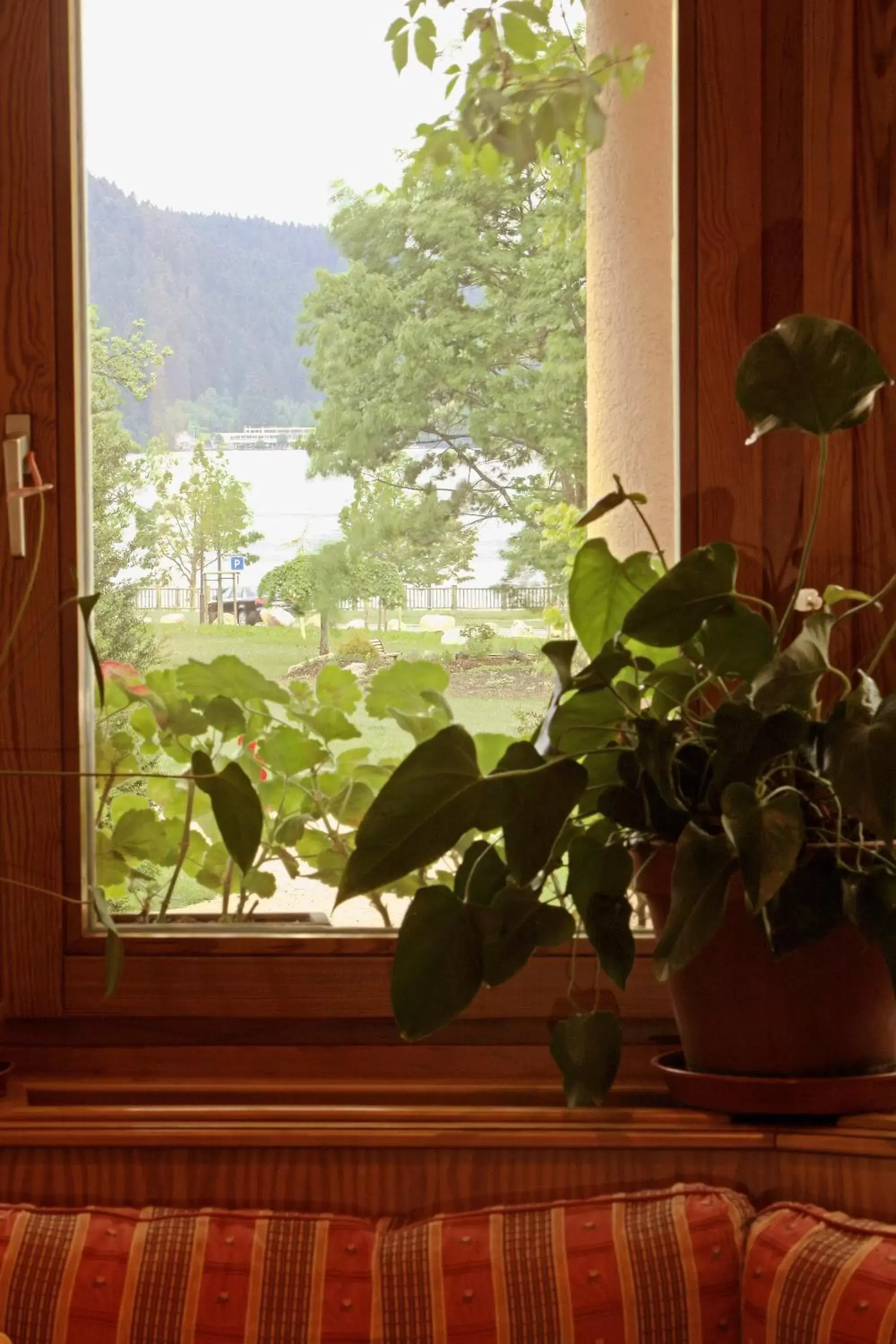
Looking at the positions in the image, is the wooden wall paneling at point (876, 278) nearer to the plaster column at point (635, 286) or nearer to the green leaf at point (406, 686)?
the plaster column at point (635, 286)

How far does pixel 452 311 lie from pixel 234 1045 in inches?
36.3

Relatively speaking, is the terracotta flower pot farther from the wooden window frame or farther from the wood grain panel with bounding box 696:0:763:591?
the wood grain panel with bounding box 696:0:763:591

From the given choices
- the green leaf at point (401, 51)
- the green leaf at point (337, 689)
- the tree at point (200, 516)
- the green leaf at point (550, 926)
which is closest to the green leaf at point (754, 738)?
the green leaf at point (550, 926)

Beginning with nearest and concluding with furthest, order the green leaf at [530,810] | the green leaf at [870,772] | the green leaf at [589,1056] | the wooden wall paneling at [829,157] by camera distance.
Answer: the green leaf at [870,772] < the green leaf at [530,810] < the green leaf at [589,1056] < the wooden wall paneling at [829,157]

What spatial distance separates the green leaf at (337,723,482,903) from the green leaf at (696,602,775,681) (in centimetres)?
27

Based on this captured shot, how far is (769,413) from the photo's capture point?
4.22ft

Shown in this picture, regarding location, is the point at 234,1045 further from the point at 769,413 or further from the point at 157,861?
the point at 769,413

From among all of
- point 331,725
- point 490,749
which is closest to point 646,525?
point 490,749

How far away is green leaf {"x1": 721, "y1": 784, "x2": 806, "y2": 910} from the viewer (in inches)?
44.8

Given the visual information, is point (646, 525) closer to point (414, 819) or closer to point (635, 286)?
point (414, 819)

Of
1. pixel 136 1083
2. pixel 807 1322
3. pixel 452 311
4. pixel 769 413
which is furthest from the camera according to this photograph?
pixel 452 311

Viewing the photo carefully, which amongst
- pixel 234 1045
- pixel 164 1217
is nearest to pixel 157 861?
pixel 234 1045

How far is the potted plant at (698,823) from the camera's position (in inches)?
47.7

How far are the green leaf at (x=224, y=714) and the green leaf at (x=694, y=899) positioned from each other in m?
0.63
